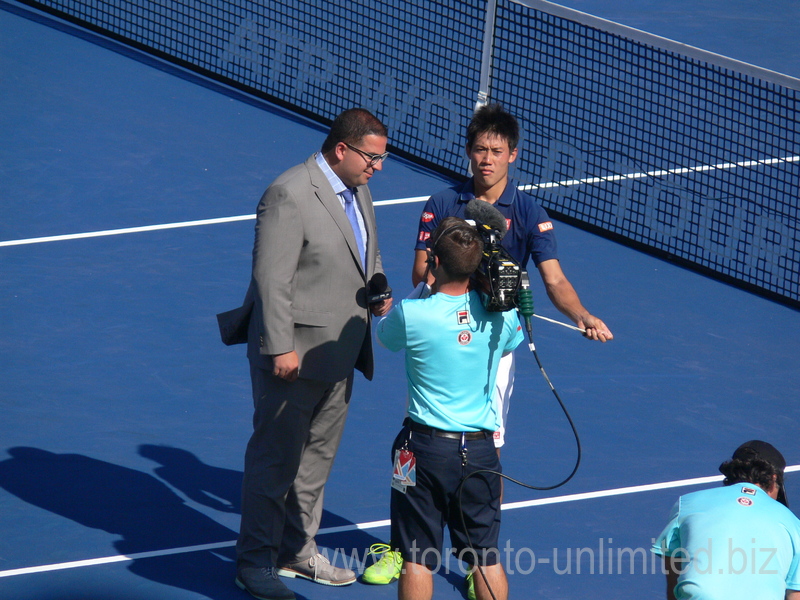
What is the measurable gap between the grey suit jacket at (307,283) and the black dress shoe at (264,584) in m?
1.04

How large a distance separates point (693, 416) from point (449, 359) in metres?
3.45

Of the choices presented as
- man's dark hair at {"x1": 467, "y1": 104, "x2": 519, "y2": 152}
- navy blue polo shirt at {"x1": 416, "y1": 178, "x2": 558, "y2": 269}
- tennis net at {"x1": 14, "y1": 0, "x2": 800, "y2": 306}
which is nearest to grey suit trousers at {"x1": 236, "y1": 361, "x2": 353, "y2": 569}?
navy blue polo shirt at {"x1": 416, "y1": 178, "x2": 558, "y2": 269}

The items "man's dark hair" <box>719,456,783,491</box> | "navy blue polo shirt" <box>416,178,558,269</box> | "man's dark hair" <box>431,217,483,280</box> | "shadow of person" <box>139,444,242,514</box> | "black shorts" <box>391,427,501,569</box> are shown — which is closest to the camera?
"man's dark hair" <box>719,456,783,491</box>

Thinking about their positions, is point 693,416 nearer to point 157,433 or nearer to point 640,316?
point 640,316

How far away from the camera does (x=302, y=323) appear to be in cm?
535

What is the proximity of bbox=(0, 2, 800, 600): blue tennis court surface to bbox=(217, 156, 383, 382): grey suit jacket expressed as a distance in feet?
4.22

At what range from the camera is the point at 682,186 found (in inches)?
441

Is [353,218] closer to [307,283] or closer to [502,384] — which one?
[307,283]

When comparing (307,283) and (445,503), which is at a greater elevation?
(307,283)

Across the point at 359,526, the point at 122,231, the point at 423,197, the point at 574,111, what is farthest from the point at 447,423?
the point at 574,111

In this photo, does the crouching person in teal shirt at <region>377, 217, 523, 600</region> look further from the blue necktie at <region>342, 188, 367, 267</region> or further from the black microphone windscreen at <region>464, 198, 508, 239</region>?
the blue necktie at <region>342, 188, 367, 267</region>

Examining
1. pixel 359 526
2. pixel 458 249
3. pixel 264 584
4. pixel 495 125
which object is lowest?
pixel 264 584

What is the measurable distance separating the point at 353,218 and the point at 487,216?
2.43 feet

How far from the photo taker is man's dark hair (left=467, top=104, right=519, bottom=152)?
5766mm
